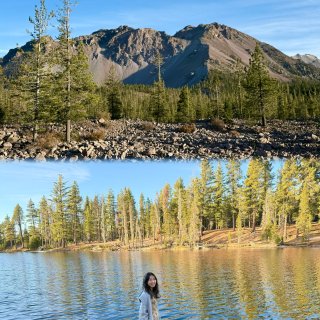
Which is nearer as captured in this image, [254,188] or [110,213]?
Answer: [254,188]

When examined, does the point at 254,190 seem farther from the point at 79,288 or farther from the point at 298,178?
the point at 79,288

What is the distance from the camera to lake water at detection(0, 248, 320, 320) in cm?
2209

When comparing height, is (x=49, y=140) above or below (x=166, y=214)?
above

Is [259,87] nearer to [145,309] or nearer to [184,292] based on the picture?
[184,292]

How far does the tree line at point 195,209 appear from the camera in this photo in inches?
2746

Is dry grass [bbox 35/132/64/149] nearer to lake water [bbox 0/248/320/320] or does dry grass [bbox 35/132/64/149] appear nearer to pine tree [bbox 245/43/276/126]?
lake water [bbox 0/248/320/320]

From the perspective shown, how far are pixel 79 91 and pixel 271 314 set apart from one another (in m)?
28.1

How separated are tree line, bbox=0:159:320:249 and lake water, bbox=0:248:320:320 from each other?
20180 mm

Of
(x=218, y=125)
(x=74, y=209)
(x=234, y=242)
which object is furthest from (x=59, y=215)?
(x=218, y=125)

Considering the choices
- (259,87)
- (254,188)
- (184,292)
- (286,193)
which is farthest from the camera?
(254,188)

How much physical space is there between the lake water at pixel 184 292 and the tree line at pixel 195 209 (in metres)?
20.2

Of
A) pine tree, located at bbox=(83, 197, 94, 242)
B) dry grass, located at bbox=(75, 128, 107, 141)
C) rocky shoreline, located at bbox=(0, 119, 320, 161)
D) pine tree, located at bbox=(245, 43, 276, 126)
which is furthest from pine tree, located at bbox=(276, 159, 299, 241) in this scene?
pine tree, located at bbox=(83, 197, 94, 242)

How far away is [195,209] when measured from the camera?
73.7 m

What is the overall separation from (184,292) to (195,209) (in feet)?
152
